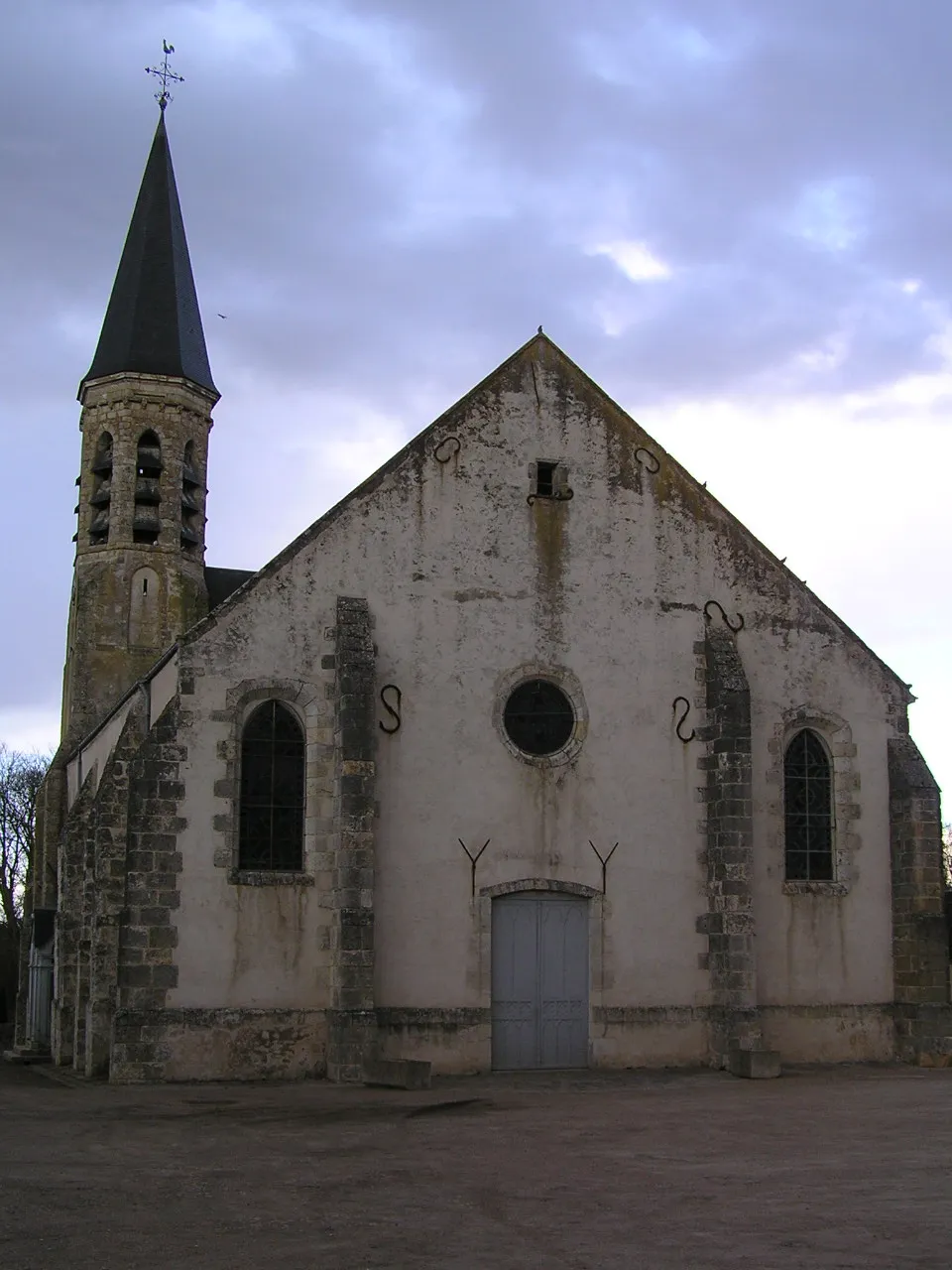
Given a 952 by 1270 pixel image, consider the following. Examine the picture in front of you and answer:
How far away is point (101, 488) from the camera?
29.8m

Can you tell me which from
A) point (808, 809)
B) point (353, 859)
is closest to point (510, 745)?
point (353, 859)

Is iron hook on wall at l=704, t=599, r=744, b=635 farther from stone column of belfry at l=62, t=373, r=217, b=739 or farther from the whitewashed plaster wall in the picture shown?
stone column of belfry at l=62, t=373, r=217, b=739

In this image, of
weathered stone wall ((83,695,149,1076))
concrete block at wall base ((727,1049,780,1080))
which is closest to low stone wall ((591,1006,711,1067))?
concrete block at wall base ((727,1049,780,1080))

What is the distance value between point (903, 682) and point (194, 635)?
378 inches

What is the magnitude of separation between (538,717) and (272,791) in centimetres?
349

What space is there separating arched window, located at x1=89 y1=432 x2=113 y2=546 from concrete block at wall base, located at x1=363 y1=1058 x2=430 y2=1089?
1570 centimetres

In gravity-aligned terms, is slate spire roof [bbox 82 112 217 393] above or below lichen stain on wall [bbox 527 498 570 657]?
above

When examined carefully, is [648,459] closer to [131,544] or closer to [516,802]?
[516,802]

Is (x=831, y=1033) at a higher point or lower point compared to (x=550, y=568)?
lower

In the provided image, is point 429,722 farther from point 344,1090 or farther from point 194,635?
point 344,1090

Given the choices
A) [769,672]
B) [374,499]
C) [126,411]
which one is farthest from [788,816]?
[126,411]

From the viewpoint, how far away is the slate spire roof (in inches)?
1184

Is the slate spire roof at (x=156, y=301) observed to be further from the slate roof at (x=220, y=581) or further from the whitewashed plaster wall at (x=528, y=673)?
the whitewashed plaster wall at (x=528, y=673)

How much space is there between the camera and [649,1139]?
40.3ft
